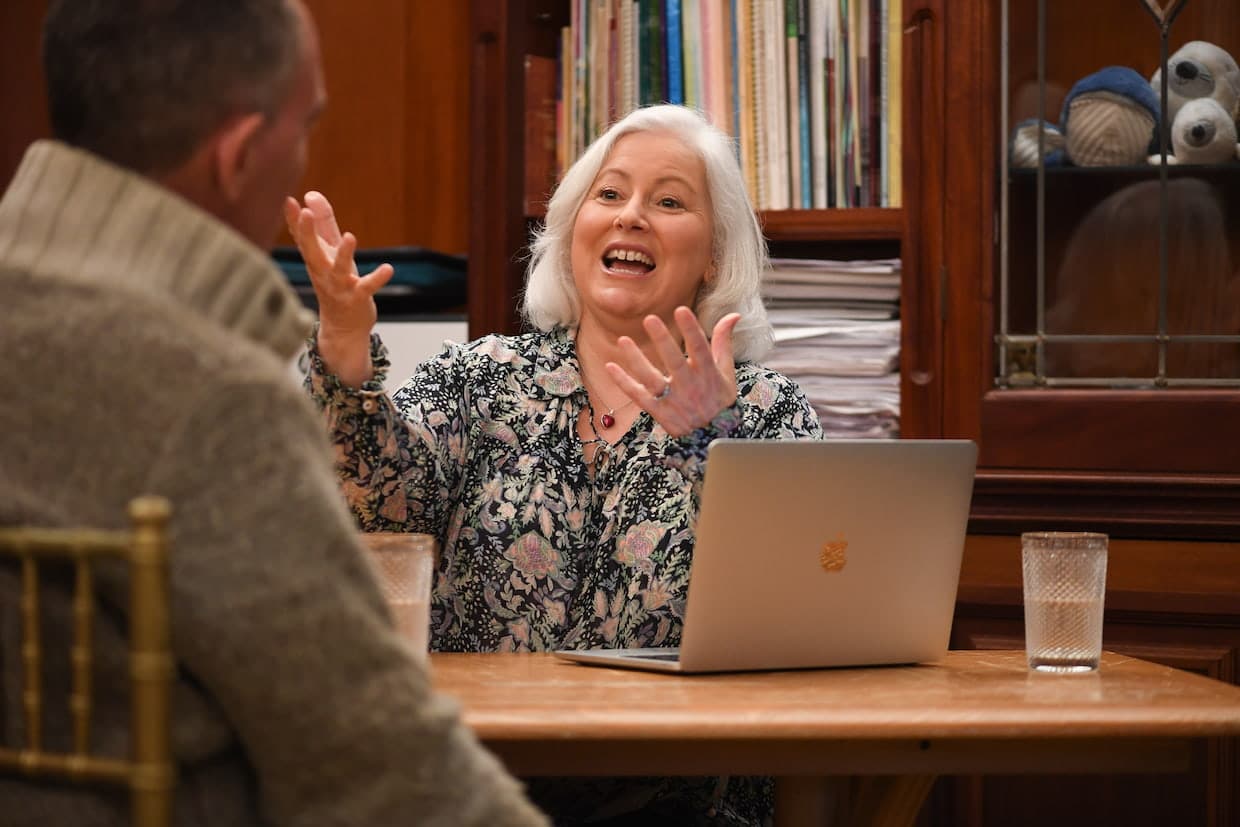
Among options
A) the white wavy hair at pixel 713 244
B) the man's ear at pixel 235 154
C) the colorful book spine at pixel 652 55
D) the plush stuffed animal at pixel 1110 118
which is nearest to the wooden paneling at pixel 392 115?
the colorful book spine at pixel 652 55

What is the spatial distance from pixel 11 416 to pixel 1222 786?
6.49 ft

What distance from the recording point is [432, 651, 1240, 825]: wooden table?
4.42ft

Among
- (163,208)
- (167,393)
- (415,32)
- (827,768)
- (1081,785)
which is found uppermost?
(415,32)

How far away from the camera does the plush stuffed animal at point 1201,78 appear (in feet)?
8.22

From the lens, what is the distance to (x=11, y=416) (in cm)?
92

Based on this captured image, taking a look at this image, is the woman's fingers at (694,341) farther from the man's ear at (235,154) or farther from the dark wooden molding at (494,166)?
the dark wooden molding at (494,166)

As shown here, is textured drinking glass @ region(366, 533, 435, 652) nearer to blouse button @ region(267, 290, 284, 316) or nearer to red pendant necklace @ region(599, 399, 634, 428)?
blouse button @ region(267, 290, 284, 316)

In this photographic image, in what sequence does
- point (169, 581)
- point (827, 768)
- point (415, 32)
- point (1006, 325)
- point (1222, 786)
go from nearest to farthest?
point (169, 581), point (827, 768), point (1222, 786), point (1006, 325), point (415, 32)

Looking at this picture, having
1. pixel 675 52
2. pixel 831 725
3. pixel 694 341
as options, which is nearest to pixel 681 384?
pixel 694 341

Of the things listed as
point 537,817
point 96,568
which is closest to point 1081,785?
point 537,817

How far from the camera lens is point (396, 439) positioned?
2.03 m

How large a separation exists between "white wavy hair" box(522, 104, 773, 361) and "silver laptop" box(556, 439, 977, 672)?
0.70 metres

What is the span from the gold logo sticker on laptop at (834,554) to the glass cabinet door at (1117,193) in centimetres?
102

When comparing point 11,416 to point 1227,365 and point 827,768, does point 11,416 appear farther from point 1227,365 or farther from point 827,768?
point 1227,365
